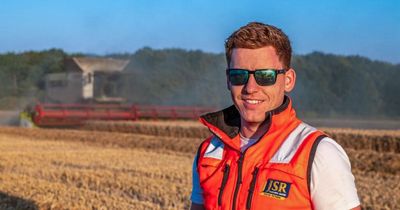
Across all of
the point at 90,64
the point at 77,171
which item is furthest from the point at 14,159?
the point at 90,64

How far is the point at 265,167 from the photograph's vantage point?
2.58 meters

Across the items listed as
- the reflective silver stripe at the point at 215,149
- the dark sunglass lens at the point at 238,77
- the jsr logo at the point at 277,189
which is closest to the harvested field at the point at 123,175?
the reflective silver stripe at the point at 215,149

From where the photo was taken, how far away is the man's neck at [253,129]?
9.19 ft

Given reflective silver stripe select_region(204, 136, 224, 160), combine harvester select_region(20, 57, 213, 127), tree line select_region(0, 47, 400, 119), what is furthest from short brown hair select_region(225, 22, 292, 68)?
tree line select_region(0, 47, 400, 119)

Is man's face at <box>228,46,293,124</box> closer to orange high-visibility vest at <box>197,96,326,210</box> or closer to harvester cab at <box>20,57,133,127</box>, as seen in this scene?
orange high-visibility vest at <box>197,96,326,210</box>

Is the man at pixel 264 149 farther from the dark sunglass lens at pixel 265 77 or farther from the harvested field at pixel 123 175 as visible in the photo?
the harvested field at pixel 123 175

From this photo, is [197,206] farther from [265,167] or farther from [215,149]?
[265,167]

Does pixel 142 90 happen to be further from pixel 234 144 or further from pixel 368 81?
pixel 234 144

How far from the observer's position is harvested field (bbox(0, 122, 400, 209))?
805 centimetres

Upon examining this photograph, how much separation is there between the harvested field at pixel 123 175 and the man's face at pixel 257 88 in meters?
4.87

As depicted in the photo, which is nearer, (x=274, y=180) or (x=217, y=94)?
(x=274, y=180)

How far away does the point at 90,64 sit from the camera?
39.4 meters

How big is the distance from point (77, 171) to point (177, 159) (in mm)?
5222

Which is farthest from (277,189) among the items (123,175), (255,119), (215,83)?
(215,83)
